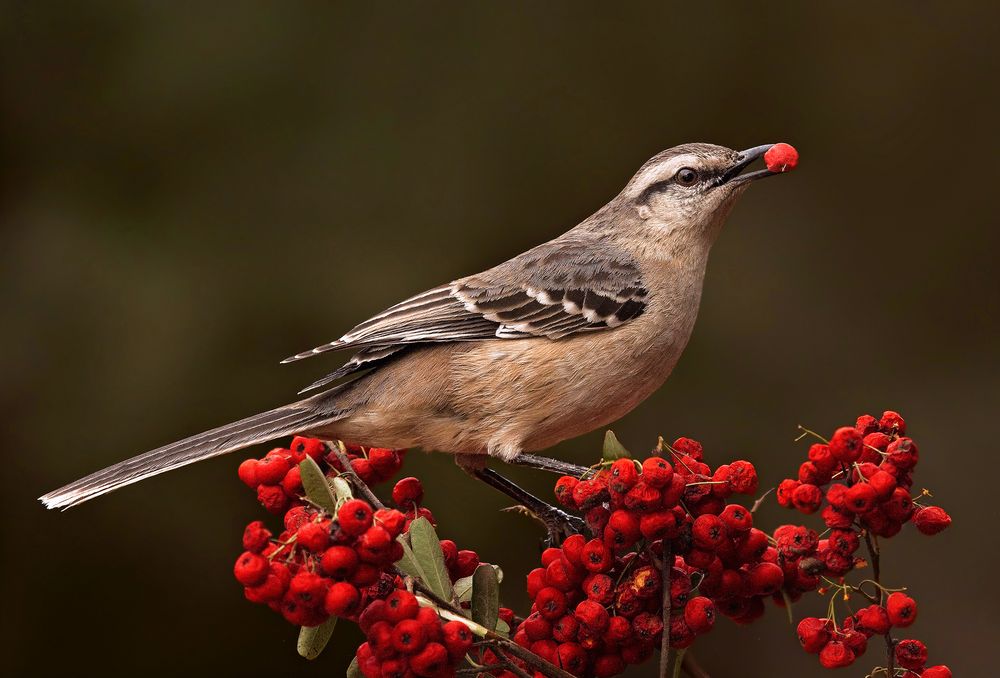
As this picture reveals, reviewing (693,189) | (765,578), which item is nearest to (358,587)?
(765,578)

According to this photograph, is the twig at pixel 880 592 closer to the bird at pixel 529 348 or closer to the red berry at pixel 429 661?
the red berry at pixel 429 661

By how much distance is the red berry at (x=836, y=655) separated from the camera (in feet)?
5.64

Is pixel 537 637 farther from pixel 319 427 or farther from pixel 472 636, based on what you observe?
pixel 319 427

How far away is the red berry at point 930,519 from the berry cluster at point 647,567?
24 cm

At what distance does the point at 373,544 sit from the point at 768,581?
0.66m

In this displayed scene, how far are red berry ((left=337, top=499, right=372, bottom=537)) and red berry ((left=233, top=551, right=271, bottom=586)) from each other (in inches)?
5.0

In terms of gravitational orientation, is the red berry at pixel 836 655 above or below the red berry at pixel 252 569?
below

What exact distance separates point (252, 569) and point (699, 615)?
2.31ft

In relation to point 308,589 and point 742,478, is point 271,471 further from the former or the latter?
point 742,478

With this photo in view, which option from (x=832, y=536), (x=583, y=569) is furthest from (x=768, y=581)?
(x=583, y=569)

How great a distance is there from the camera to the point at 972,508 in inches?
165

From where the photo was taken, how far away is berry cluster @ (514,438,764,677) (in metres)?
1.72

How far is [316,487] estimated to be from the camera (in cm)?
171

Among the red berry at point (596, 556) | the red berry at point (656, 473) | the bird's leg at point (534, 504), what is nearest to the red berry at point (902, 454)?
the red berry at point (656, 473)
